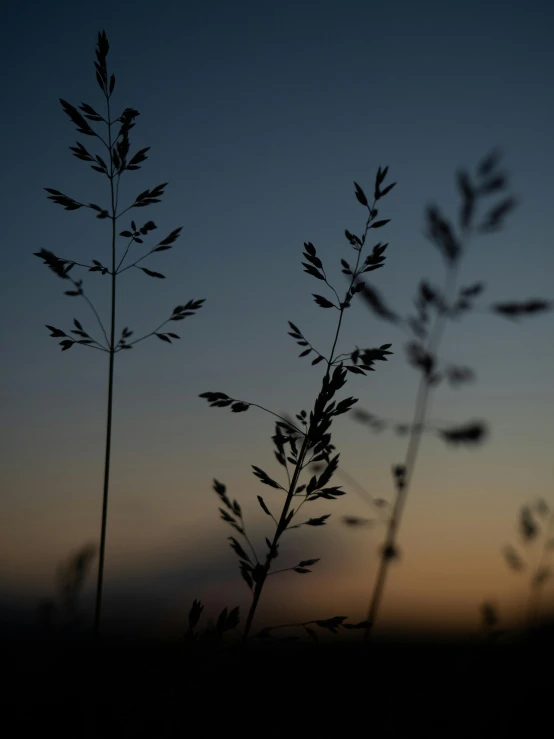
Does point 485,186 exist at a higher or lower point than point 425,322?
higher

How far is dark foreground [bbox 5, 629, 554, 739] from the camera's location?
2193 millimetres

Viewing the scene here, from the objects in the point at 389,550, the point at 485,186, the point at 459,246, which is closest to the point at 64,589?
the point at 389,550

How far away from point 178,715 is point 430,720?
1.81 m

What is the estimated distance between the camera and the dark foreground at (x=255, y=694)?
219 centimetres

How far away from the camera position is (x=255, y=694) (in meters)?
3.36

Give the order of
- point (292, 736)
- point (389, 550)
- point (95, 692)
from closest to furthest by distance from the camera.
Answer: point (95, 692) → point (292, 736) → point (389, 550)

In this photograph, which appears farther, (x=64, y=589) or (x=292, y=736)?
(x=64, y=589)

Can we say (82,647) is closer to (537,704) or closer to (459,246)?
(459,246)

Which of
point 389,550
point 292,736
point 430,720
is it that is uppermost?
point 389,550

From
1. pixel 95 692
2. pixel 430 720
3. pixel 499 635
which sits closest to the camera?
pixel 95 692

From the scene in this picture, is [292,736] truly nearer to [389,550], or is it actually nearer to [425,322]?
[389,550]

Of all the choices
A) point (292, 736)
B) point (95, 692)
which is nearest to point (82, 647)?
point (95, 692)

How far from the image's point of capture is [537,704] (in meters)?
4.52

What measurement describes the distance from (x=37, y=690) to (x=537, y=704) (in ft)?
11.7
